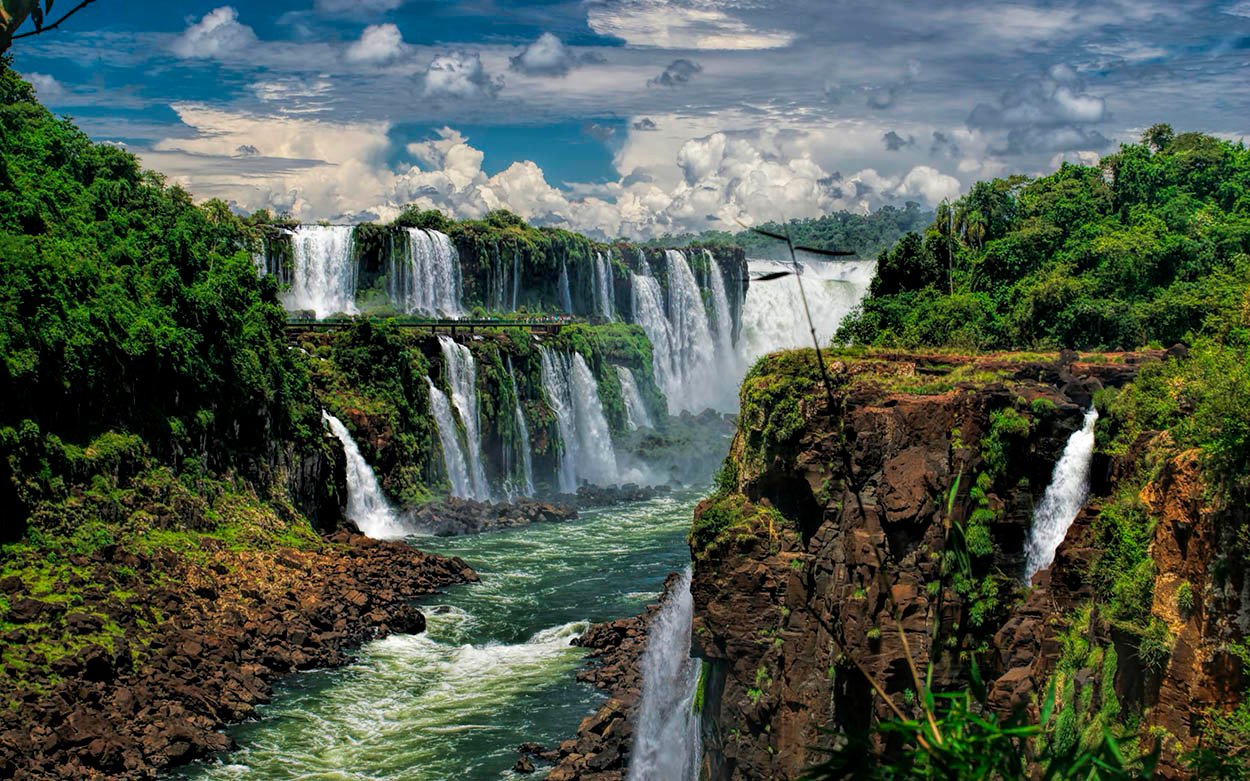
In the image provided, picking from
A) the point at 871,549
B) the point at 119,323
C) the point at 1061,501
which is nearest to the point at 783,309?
the point at 119,323

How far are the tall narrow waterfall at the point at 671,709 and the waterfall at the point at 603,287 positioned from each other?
168 feet

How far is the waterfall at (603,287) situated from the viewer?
7794cm

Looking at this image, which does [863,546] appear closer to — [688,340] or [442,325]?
[442,325]

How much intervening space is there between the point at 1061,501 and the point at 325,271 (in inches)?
2003

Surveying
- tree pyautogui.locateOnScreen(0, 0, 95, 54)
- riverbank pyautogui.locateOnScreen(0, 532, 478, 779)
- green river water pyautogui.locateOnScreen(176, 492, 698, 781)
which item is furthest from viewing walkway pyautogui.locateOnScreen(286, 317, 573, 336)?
tree pyautogui.locateOnScreen(0, 0, 95, 54)

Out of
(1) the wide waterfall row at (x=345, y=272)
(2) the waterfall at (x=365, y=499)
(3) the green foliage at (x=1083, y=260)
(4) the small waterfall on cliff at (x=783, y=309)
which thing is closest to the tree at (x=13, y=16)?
(3) the green foliage at (x=1083, y=260)

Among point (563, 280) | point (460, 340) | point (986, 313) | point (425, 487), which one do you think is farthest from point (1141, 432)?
point (563, 280)

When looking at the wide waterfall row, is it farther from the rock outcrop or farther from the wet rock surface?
the rock outcrop

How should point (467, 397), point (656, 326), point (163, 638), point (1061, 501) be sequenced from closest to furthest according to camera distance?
point (1061, 501) < point (163, 638) < point (467, 397) < point (656, 326)

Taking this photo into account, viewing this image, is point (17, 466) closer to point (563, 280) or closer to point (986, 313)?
point (986, 313)

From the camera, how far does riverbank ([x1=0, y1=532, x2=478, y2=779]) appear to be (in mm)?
22891

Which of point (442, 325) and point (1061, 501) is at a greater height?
point (442, 325)

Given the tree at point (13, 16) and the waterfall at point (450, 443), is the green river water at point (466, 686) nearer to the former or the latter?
the waterfall at point (450, 443)

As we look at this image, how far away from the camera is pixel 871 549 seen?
55.8ft
